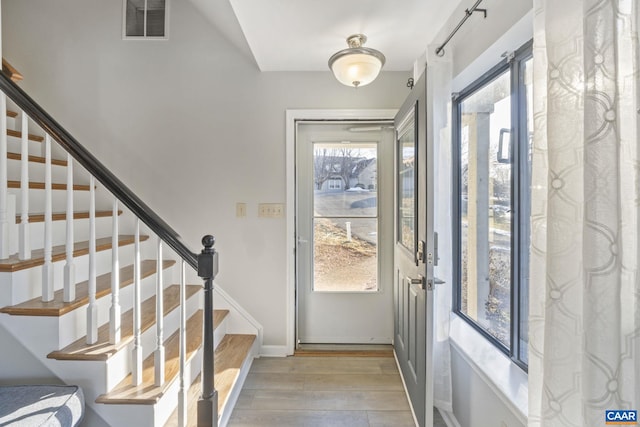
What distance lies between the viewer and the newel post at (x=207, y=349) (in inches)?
58.6

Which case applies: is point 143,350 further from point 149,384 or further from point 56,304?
point 56,304

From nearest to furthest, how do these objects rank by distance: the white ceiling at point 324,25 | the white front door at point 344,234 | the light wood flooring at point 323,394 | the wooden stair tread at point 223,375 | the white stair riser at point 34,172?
the wooden stair tread at point 223,375
the white ceiling at point 324,25
the light wood flooring at point 323,394
the white stair riser at point 34,172
the white front door at point 344,234

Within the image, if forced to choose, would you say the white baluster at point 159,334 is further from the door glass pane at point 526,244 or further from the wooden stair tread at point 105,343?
the door glass pane at point 526,244

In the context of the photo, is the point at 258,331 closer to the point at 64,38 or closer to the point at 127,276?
the point at 127,276

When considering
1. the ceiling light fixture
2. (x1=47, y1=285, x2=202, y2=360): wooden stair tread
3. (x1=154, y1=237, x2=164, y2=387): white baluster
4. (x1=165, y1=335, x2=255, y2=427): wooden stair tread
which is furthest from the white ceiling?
(x1=165, y1=335, x2=255, y2=427): wooden stair tread

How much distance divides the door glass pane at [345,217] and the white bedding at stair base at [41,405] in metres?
1.80

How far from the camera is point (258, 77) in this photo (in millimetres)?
2588

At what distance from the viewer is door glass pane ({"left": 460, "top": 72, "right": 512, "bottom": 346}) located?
166 centimetres

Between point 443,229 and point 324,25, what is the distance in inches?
58.1

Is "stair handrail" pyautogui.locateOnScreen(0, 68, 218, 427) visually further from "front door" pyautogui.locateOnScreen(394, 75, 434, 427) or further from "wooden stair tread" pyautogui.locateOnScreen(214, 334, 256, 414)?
"front door" pyautogui.locateOnScreen(394, 75, 434, 427)

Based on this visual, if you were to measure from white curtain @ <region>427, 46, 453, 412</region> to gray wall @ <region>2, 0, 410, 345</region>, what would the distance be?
80 cm

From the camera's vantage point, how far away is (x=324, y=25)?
1.95 metres

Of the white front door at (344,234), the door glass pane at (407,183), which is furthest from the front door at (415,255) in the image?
the white front door at (344,234)

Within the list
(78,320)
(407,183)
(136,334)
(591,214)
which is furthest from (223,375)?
(591,214)
